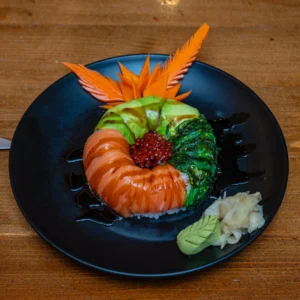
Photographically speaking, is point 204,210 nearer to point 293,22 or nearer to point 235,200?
point 235,200

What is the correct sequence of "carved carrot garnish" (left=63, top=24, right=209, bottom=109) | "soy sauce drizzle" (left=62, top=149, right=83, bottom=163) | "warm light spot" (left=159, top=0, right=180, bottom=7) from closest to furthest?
"soy sauce drizzle" (left=62, top=149, right=83, bottom=163) → "carved carrot garnish" (left=63, top=24, right=209, bottom=109) → "warm light spot" (left=159, top=0, right=180, bottom=7)

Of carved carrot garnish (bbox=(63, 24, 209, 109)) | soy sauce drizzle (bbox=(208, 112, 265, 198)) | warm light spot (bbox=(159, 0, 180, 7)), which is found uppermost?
warm light spot (bbox=(159, 0, 180, 7))

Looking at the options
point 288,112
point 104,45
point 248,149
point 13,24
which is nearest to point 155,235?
point 248,149

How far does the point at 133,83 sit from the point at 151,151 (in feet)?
1.36

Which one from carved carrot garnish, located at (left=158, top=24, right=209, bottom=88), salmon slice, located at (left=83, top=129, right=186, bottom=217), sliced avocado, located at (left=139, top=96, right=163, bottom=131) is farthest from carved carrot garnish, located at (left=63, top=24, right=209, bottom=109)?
salmon slice, located at (left=83, top=129, right=186, bottom=217)

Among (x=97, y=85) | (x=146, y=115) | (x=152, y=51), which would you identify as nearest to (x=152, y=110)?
(x=146, y=115)

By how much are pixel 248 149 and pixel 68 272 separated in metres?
0.99

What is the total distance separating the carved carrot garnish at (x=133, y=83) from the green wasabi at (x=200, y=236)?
788 millimetres

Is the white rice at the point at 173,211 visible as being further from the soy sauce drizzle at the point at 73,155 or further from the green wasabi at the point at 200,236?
A: the soy sauce drizzle at the point at 73,155

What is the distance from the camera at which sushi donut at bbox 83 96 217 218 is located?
2.02 metres

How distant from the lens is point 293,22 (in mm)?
2977

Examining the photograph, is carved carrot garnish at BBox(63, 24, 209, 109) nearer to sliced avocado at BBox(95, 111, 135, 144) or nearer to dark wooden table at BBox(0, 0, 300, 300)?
sliced avocado at BBox(95, 111, 135, 144)

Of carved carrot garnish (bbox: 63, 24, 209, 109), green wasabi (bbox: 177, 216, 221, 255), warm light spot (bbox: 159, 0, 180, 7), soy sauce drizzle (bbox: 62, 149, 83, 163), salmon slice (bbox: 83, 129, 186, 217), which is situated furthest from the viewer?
warm light spot (bbox: 159, 0, 180, 7)

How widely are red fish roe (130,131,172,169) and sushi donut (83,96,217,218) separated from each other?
0.06 feet
